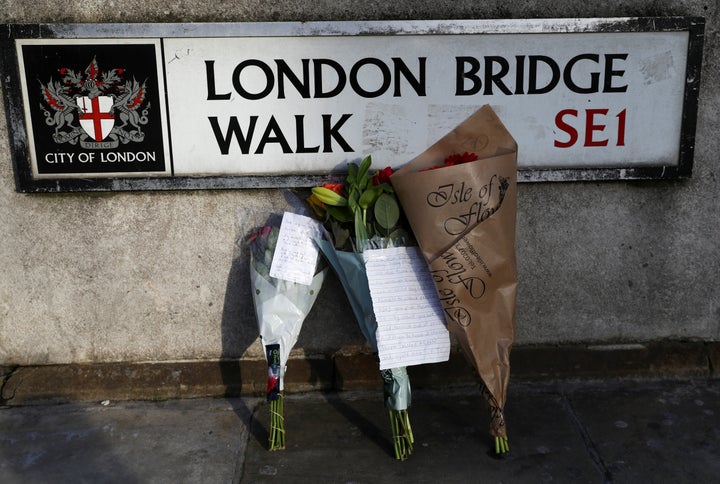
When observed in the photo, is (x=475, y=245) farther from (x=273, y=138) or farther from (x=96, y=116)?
(x=96, y=116)

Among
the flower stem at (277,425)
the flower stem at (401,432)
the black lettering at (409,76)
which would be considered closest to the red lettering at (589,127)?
the black lettering at (409,76)

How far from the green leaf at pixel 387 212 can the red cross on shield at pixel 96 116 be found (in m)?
1.23

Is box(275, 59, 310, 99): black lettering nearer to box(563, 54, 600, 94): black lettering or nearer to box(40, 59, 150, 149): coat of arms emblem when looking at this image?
box(40, 59, 150, 149): coat of arms emblem

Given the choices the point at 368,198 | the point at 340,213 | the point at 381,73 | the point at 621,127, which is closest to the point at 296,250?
the point at 340,213

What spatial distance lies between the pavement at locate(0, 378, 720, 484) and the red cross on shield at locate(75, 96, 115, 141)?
4.08ft

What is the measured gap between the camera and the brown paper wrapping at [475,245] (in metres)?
2.81

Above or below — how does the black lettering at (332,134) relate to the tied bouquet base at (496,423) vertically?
above

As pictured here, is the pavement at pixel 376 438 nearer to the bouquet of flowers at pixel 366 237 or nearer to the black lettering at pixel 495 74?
the bouquet of flowers at pixel 366 237

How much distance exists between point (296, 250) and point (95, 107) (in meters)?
1.07

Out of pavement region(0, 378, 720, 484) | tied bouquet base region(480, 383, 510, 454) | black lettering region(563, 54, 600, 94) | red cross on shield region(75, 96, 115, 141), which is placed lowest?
pavement region(0, 378, 720, 484)

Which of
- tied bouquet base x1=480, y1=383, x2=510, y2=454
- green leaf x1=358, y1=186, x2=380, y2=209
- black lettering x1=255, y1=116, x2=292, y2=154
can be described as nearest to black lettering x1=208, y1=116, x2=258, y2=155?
black lettering x1=255, y1=116, x2=292, y2=154

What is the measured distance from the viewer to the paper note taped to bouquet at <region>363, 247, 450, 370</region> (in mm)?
2928

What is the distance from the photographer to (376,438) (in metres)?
3.19

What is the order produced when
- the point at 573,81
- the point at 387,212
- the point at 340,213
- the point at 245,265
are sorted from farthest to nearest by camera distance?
the point at 245,265 → the point at 573,81 → the point at 340,213 → the point at 387,212
